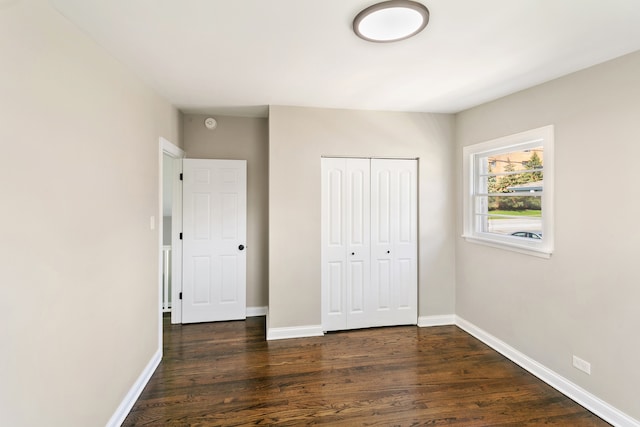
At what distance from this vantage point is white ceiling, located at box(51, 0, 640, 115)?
161cm

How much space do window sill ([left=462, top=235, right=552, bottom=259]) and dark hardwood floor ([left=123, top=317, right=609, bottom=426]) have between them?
1036 millimetres

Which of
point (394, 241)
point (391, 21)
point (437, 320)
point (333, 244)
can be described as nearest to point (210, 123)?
point (333, 244)

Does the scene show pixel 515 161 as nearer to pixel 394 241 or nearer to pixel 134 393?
pixel 394 241

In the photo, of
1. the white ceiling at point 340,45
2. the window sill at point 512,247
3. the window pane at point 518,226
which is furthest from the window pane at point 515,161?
the window sill at point 512,247

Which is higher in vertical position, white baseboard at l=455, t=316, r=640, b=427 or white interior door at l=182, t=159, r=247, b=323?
white interior door at l=182, t=159, r=247, b=323

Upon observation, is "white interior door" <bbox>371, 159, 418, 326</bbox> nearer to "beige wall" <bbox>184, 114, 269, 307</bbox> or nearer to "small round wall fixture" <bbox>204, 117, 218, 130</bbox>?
"beige wall" <bbox>184, 114, 269, 307</bbox>

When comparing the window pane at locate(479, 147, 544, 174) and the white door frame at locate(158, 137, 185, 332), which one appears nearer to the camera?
the window pane at locate(479, 147, 544, 174)

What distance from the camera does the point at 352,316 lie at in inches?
143

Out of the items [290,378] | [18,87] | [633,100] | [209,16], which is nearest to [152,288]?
[290,378]

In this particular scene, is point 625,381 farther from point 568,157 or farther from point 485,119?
point 485,119

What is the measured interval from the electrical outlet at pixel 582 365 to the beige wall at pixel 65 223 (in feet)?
10.9

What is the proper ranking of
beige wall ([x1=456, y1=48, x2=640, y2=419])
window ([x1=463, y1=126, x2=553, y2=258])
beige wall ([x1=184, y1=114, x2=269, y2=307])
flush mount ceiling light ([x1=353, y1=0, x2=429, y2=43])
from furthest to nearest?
beige wall ([x1=184, y1=114, x2=269, y2=307]) < window ([x1=463, y1=126, x2=553, y2=258]) < beige wall ([x1=456, y1=48, x2=640, y2=419]) < flush mount ceiling light ([x1=353, y1=0, x2=429, y2=43])

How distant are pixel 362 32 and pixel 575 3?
1.06m

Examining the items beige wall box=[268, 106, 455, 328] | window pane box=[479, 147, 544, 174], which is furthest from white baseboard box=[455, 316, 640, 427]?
window pane box=[479, 147, 544, 174]
